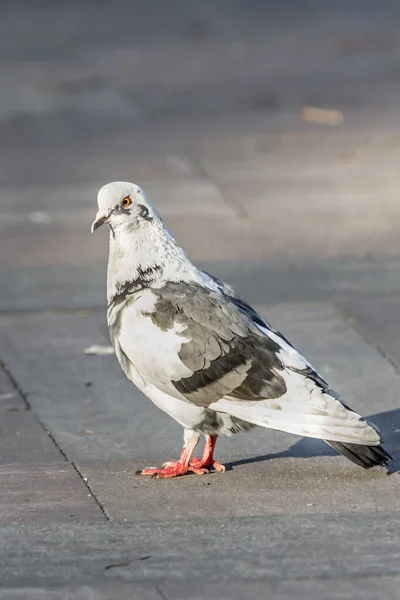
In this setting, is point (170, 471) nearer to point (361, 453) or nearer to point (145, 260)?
point (361, 453)

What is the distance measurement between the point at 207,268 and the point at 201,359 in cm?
381

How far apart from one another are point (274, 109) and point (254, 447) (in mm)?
9116

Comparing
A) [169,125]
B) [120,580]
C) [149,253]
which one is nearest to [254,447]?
[149,253]

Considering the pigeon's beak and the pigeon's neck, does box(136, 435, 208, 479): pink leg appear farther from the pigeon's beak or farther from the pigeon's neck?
the pigeon's beak

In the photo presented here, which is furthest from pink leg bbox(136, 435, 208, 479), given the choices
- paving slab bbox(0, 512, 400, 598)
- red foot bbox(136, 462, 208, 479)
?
paving slab bbox(0, 512, 400, 598)

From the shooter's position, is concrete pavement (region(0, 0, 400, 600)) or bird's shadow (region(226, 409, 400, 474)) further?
bird's shadow (region(226, 409, 400, 474))

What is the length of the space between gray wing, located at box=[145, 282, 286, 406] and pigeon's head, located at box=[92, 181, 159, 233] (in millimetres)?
535

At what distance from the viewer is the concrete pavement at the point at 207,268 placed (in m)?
5.38

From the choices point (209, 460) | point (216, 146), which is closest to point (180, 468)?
point (209, 460)

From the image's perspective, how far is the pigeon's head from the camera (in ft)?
21.8

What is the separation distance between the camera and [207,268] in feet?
33.1

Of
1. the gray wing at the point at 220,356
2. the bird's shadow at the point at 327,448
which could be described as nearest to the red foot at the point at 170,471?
the bird's shadow at the point at 327,448

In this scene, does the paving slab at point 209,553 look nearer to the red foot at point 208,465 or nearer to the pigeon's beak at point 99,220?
the red foot at point 208,465

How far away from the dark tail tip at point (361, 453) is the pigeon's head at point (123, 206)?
1497mm
